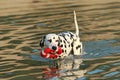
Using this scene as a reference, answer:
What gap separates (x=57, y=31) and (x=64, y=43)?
3914 mm

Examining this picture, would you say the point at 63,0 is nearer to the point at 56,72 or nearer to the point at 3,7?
the point at 3,7

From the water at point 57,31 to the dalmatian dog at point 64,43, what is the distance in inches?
9.2

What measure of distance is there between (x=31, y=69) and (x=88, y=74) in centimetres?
159

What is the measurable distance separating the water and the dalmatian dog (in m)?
0.23

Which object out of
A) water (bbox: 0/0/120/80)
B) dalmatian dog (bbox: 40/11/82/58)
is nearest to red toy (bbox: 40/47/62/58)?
dalmatian dog (bbox: 40/11/82/58)

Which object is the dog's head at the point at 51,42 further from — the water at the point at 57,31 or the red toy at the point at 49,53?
the water at the point at 57,31

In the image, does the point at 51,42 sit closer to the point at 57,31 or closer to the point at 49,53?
the point at 49,53

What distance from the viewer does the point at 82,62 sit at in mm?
12320

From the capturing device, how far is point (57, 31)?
16.2 metres

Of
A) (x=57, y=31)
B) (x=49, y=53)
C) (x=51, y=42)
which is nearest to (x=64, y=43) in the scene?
(x=51, y=42)

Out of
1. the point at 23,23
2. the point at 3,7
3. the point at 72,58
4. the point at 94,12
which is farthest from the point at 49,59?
the point at 3,7

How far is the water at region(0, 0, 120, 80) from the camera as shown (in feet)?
37.3

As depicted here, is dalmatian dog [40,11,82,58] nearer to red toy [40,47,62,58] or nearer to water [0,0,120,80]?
red toy [40,47,62,58]

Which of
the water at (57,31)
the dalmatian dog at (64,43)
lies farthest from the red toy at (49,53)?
the water at (57,31)
